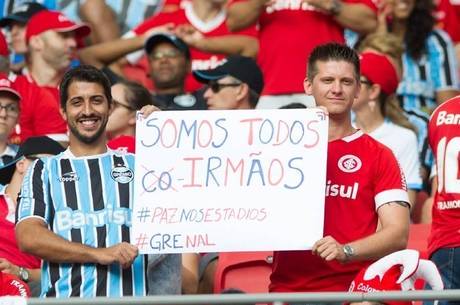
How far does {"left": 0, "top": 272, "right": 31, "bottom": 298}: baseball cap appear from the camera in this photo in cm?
853

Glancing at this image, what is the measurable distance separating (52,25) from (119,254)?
180 inches

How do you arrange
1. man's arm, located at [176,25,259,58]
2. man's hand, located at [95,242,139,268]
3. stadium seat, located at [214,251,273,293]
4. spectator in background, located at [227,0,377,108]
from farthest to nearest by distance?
man's arm, located at [176,25,259,58] → spectator in background, located at [227,0,377,108] → stadium seat, located at [214,251,273,293] → man's hand, located at [95,242,139,268]

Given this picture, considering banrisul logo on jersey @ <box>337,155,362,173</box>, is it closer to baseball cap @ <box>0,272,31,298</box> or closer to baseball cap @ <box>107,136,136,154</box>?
baseball cap @ <box>0,272,31,298</box>

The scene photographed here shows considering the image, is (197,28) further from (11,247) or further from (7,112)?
(11,247)

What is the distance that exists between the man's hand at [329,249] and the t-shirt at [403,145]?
130 inches

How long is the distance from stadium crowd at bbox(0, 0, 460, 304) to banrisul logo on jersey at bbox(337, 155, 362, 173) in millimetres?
11

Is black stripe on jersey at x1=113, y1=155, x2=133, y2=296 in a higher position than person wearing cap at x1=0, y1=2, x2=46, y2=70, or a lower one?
lower

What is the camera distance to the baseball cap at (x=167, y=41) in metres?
12.5

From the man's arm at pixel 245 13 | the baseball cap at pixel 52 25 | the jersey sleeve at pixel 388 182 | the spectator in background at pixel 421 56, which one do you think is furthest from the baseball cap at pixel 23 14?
the jersey sleeve at pixel 388 182

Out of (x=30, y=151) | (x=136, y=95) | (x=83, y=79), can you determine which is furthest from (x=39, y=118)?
(x=83, y=79)

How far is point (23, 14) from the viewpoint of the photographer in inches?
514

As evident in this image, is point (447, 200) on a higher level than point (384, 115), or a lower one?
lower

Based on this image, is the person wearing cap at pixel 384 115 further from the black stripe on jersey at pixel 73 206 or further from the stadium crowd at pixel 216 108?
the black stripe on jersey at pixel 73 206

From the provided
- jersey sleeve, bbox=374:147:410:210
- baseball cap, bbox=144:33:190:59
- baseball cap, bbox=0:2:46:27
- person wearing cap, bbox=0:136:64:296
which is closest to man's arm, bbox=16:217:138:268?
person wearing cap, bbox=0:136:64:296
